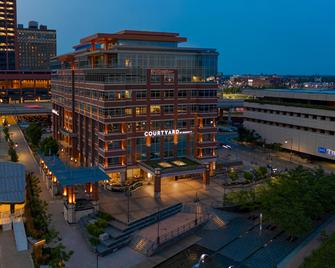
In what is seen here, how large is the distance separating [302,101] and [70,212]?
69.2 m

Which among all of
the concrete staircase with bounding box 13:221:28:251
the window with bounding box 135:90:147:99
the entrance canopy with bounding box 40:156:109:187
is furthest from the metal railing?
the window with bounding box 135:90:147:99

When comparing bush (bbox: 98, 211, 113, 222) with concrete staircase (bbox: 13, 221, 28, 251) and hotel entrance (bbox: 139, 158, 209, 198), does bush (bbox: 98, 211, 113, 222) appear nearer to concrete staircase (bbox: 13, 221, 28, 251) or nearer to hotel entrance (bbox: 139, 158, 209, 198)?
concrete staircase (bbox: 13, 221, 28, 251)

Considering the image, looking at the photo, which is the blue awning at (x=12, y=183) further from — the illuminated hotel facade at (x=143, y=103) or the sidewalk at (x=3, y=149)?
the sidewalk at (x=3, y=149)

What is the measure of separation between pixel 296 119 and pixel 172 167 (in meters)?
42.9

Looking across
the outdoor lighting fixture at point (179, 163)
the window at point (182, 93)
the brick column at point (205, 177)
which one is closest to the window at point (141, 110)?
the window at point (182, 93)

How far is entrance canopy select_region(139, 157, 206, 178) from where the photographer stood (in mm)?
65625

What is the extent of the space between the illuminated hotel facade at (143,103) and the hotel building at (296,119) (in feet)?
91.5

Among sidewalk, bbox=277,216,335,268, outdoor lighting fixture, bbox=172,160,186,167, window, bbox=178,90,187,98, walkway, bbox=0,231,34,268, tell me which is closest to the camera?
walkway, bbox=0,231,34,268

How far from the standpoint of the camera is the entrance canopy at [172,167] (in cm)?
6562

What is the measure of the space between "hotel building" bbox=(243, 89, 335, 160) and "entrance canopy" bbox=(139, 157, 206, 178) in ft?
113

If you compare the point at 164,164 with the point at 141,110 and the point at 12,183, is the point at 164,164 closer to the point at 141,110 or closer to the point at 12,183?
the point at 141,110

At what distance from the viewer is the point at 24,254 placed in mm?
38969

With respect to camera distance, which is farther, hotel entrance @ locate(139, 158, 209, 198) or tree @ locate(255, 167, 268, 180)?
tree @ locate(255, 167, 268, 180)

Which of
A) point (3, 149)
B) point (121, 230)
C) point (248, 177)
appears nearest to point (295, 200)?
point (248, 177)
